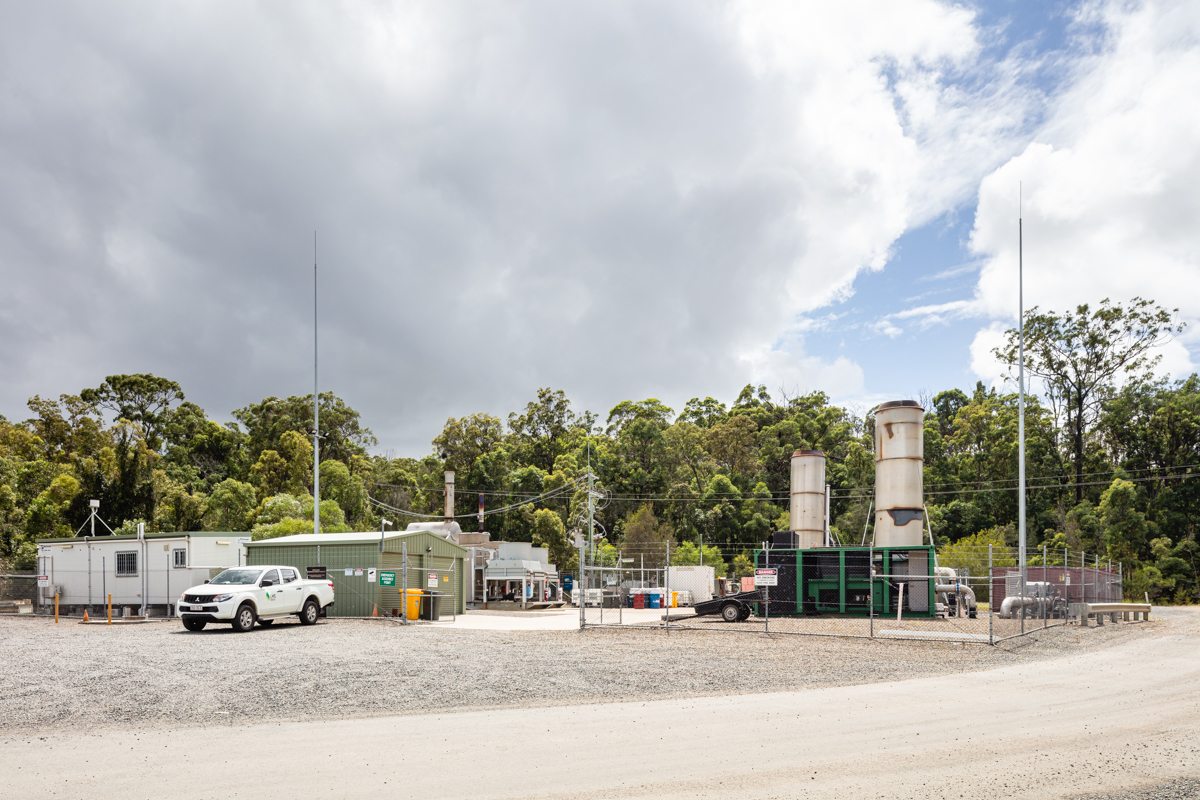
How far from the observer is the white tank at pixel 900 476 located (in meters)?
34.6

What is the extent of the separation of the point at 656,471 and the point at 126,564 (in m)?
52.5

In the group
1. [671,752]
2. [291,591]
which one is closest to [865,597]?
[291,591]

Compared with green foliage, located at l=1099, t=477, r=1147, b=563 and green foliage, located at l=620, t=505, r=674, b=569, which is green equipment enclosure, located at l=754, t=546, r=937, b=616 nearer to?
green foliage, located at l=620, t=505, r=674, b=569

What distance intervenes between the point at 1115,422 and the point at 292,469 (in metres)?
66.0

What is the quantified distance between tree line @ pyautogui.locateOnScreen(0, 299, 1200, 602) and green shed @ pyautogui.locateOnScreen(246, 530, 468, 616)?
15853mm

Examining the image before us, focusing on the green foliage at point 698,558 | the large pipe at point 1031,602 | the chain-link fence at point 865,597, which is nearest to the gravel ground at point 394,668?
the chain-link fence at point 865,597

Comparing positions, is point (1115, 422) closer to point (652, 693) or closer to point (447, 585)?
point (447, 585)

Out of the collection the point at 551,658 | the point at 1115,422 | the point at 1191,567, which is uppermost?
the point at 1115,422

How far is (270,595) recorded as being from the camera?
24.2m

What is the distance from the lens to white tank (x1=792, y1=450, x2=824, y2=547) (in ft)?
130

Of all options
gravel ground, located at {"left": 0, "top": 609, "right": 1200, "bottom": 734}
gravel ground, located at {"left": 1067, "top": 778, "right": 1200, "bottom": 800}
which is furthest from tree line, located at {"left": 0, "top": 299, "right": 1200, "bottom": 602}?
gravel ground, located at {"left": 1067, "top": 778, "right": 1200, "bottom": 800}

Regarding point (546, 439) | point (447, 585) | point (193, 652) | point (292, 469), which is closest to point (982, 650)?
point (193, 652)

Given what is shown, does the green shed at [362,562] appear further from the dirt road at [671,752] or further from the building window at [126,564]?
the dirt road at [671,752]

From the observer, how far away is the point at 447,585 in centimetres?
3575
